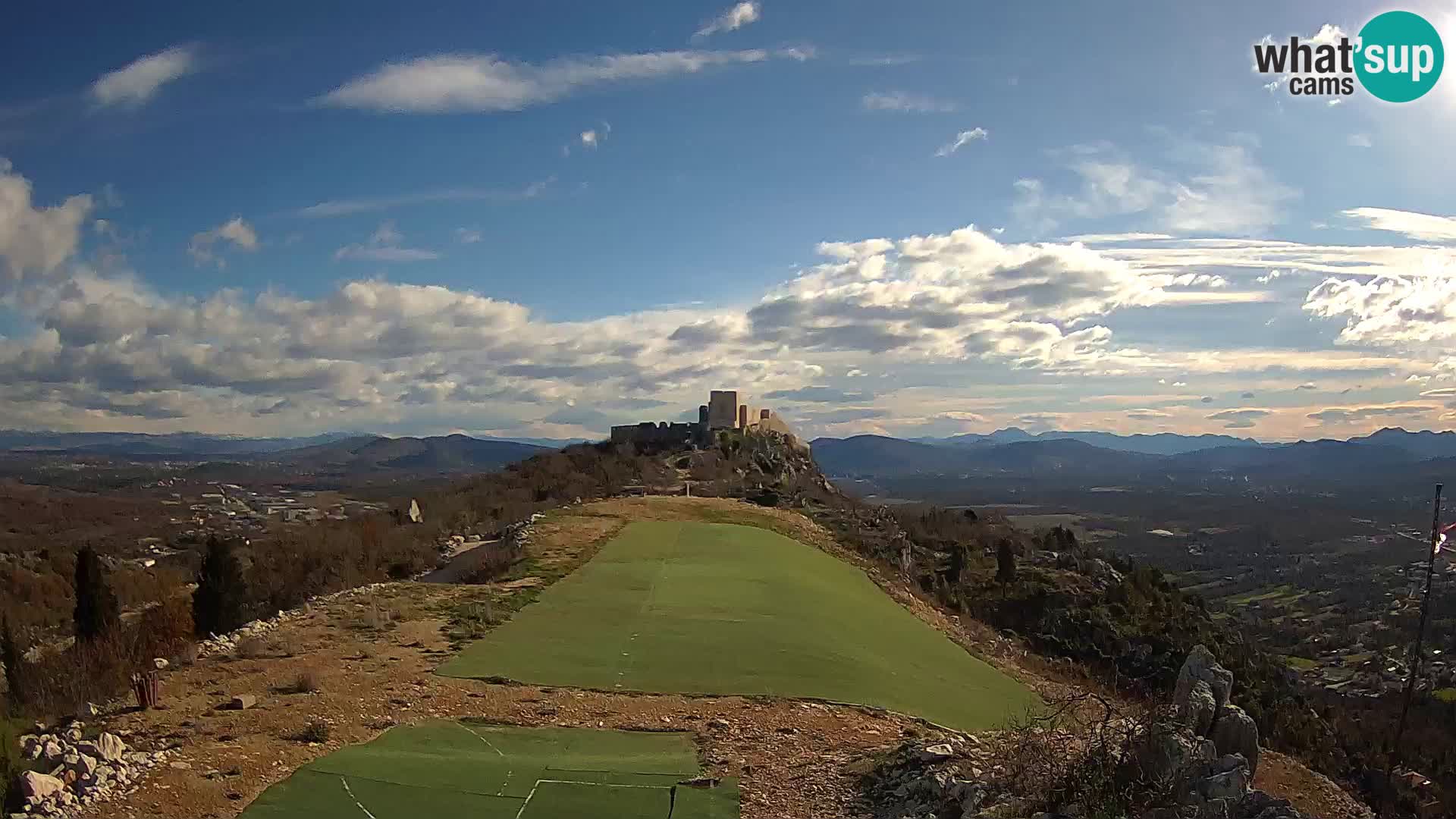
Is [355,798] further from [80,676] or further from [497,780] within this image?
[80,676]

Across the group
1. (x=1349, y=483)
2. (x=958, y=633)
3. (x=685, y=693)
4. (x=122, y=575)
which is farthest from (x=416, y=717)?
(x=1349, y=483)

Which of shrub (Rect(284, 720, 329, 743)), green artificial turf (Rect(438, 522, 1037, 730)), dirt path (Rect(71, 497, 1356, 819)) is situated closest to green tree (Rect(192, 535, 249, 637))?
dirt path (Rect(71, 497, 1356, 819))

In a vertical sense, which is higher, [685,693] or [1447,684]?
[685,693]

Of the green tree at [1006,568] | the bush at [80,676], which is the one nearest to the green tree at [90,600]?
the bush at [80,676]

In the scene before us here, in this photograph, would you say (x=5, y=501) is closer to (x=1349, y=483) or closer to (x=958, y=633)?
(x=958, y=633)

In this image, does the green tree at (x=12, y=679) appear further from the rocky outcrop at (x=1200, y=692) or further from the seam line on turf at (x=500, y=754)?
the rocky outcrop at (x=1200, y=692)

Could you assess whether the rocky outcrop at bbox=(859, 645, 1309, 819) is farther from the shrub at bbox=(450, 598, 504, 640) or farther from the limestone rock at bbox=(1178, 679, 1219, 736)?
the shrub at bbox=(450, 598, 504, 640)

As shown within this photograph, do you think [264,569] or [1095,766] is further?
[264,569]
